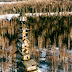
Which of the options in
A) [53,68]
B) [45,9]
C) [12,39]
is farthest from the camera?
[45,9]

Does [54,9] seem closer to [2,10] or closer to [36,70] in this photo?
[2,10]

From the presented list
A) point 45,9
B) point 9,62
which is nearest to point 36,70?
point 9,62

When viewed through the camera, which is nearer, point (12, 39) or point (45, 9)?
point (12, 39)

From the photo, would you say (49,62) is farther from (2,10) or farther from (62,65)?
(2,10)

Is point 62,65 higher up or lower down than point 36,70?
lower down

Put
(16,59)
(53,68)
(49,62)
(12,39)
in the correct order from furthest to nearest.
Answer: (12,39) < (16,59) < (49,62) < (53,68)

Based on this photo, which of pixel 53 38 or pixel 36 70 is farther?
pixel 53 38

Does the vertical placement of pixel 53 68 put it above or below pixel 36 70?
below

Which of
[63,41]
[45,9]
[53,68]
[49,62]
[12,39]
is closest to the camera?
[53,68]

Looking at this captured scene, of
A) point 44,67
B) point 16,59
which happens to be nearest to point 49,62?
point 44,67
